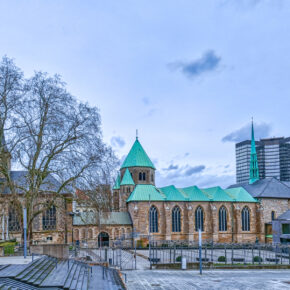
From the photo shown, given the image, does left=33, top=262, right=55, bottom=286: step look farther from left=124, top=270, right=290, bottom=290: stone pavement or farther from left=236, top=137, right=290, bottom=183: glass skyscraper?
left=236, top=137, right=290, bottom=183: glass skyscraper

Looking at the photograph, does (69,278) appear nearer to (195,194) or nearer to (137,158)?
(195,194)

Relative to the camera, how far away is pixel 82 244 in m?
47.5

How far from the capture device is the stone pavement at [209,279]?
2136cm

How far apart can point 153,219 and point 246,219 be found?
49.5ft

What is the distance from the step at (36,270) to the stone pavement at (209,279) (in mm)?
4997

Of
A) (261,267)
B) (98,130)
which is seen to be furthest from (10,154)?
(261,267)

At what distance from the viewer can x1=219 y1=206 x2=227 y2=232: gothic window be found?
55.9m

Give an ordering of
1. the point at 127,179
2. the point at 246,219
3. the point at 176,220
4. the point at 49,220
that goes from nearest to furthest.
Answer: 1. the point at 49,220
2. the point at 176,220
3. the point at 246,219
4. the point at 127,179

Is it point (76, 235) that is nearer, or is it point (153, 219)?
point (76, 235)

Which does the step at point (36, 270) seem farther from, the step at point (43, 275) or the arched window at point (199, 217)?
the arched window at point (199, 217)

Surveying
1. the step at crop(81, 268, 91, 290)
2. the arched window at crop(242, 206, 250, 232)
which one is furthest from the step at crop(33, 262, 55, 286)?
the arched window at crop(242, 206, 250, 232)

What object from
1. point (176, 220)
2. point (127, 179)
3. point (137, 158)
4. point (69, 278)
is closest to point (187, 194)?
point (176, 220)

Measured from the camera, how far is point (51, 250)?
26250mm

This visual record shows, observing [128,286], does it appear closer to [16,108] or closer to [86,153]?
[86,153]
